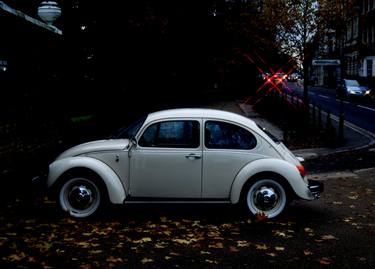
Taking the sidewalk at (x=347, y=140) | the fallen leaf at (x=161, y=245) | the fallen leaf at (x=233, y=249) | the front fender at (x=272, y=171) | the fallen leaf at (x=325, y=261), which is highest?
the front fender at (x=272, y=171)

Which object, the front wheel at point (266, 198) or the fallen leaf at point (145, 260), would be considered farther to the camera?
the front wheel at point (266, 198)

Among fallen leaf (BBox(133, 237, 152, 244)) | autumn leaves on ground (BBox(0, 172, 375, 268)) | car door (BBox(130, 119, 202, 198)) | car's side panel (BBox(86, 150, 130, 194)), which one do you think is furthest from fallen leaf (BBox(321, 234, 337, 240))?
car's side panel (BBox(86, 150, 130, 194))

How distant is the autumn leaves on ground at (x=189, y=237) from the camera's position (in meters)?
6.32

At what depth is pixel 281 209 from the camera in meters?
8.43

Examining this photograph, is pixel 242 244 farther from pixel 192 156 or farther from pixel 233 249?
pixel 192 156

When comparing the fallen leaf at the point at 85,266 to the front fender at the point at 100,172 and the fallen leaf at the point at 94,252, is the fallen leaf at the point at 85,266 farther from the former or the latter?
the front fender at the point at 100,172

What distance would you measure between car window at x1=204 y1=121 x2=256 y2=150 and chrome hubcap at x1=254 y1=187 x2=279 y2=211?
648mm

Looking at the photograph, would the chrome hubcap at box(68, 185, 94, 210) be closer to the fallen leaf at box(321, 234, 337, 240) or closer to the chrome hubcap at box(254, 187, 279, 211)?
the chrome hubcap at box(254, 187, 279, 211)

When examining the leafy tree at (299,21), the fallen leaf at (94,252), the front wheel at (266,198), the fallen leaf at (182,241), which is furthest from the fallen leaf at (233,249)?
the leafy tree at (299,21)

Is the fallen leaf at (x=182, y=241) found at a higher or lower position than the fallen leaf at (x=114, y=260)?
lower

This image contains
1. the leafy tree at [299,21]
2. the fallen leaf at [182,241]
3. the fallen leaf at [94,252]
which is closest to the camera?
the fallen leaf at [94,252]

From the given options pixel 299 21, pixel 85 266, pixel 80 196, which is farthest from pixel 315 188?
pixel 299 21

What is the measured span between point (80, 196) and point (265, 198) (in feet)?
8.52

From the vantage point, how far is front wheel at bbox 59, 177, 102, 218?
8398mm
